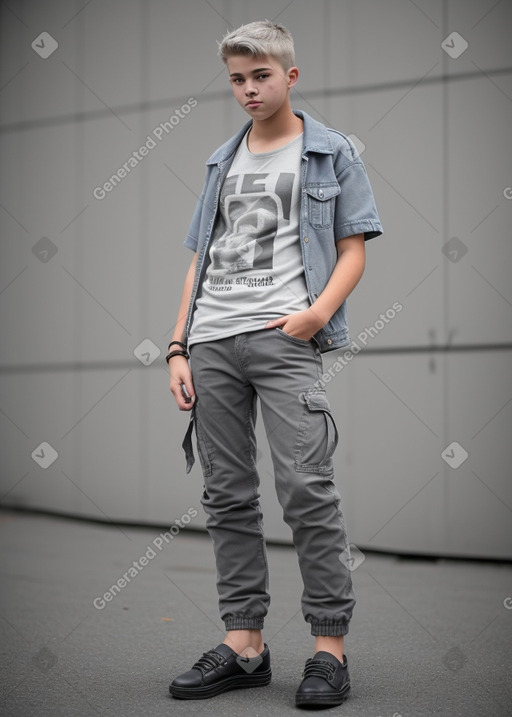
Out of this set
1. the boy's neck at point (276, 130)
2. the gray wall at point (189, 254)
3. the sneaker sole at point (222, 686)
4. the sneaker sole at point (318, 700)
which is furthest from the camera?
the gray wall at point (189, 254)

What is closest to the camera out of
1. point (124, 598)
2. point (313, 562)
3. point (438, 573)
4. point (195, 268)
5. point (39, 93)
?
point (313, 562)

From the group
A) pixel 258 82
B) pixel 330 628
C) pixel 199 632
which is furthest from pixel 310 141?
pixel 199 632

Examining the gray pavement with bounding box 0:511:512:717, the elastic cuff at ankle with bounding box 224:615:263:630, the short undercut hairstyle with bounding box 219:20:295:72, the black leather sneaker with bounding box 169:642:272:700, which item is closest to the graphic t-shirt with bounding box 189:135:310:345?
the short undercut hairstyle with bounding box 219:20:295:72

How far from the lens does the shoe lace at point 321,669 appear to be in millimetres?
2496

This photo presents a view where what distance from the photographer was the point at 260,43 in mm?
2514

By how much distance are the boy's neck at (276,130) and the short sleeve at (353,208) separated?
0.20 meters

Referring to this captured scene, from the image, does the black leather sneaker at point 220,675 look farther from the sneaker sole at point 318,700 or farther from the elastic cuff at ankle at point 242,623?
the sneaker sole at point 318,700

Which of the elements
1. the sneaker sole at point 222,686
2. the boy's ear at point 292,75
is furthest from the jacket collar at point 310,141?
the sneaker sole at point 222,686

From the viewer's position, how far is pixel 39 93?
672 centimetres

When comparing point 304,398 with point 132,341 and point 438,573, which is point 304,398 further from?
point 132,341

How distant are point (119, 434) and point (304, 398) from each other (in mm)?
3956

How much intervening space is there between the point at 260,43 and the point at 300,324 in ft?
2.57

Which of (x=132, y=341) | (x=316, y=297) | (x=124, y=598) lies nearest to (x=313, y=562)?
(x=316, y=297)

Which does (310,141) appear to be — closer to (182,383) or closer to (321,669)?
(182,383)
